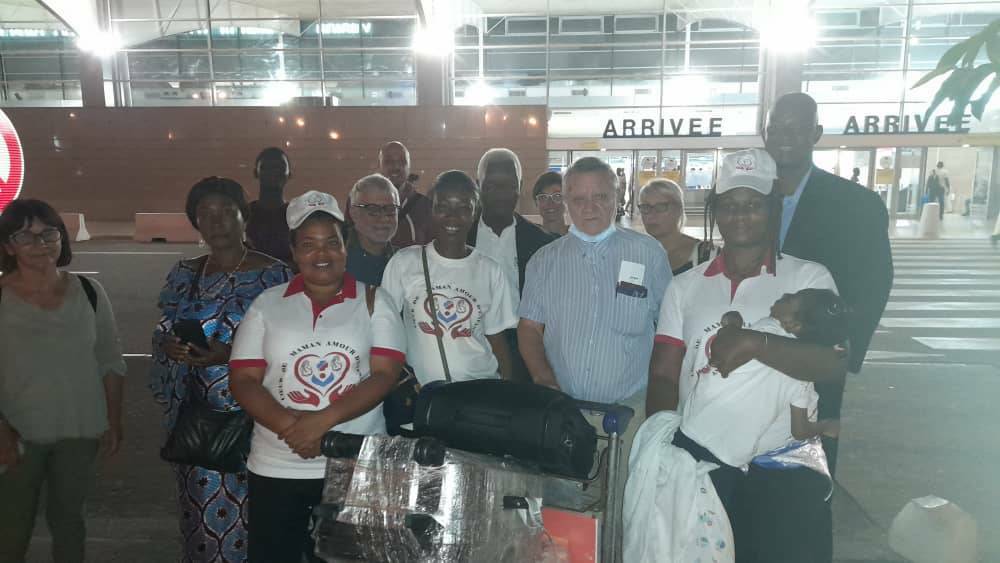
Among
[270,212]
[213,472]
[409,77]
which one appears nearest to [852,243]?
[213,472]

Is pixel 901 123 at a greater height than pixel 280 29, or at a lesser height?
lesser

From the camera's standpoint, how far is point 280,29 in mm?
22016

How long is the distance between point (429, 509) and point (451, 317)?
48.0 inches

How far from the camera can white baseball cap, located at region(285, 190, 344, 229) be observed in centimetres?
246

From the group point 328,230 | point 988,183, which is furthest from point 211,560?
point 988,183

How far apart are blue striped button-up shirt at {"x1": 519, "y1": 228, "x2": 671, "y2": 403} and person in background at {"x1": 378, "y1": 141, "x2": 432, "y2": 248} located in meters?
1.52

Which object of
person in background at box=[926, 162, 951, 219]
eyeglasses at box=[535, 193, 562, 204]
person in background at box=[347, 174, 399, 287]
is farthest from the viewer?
person in background at box=[926, 162, 951, 219]

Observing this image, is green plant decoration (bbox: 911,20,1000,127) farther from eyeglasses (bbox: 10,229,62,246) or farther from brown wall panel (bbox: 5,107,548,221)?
brown wall panel (bbox: 5,107,548,221)

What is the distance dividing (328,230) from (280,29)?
22.1 metres

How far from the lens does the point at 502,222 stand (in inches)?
152

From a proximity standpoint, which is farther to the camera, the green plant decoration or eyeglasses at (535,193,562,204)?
eyeglasses at (535,193,562,204)

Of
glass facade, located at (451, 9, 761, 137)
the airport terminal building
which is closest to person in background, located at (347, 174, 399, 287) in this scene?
the airport terminal building

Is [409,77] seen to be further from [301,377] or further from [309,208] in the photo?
[301,377]

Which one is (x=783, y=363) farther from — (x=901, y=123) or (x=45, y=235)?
(x=901, y=123)
